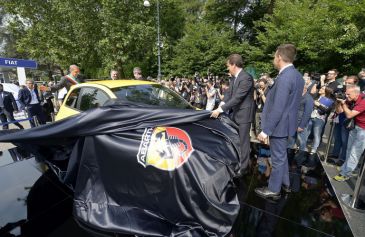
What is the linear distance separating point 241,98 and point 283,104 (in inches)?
29.9

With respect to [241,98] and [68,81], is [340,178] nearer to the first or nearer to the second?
[241,98]

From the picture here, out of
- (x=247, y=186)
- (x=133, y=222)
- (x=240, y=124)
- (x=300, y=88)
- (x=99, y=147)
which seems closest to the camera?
(x=133, y=222)

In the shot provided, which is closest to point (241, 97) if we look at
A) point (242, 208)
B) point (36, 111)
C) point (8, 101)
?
point (242, 208)

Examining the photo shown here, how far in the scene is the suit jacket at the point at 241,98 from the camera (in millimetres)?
3381

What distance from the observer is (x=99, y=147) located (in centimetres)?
233

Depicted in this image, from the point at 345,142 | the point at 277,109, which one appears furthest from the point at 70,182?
the point at 345,142

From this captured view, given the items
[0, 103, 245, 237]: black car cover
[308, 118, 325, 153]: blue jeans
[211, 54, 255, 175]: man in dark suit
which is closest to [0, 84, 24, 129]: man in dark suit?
[0, 103, 245, 237]: black car cover

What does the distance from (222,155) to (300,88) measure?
125cm

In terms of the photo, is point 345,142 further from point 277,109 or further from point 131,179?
point 131,179

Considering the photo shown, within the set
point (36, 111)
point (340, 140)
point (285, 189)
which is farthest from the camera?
point (36, 111)

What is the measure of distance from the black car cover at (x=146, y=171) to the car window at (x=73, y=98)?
2177 millimetres

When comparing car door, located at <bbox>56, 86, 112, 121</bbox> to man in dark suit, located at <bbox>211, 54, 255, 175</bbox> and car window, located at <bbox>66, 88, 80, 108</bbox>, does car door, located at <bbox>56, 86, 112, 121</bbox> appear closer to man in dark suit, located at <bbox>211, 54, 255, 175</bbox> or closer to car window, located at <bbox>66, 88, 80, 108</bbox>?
car window, located at <bbox>66, 88, 80, 108</bbox>

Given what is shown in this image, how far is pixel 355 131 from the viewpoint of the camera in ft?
13.1

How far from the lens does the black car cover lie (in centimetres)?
214
